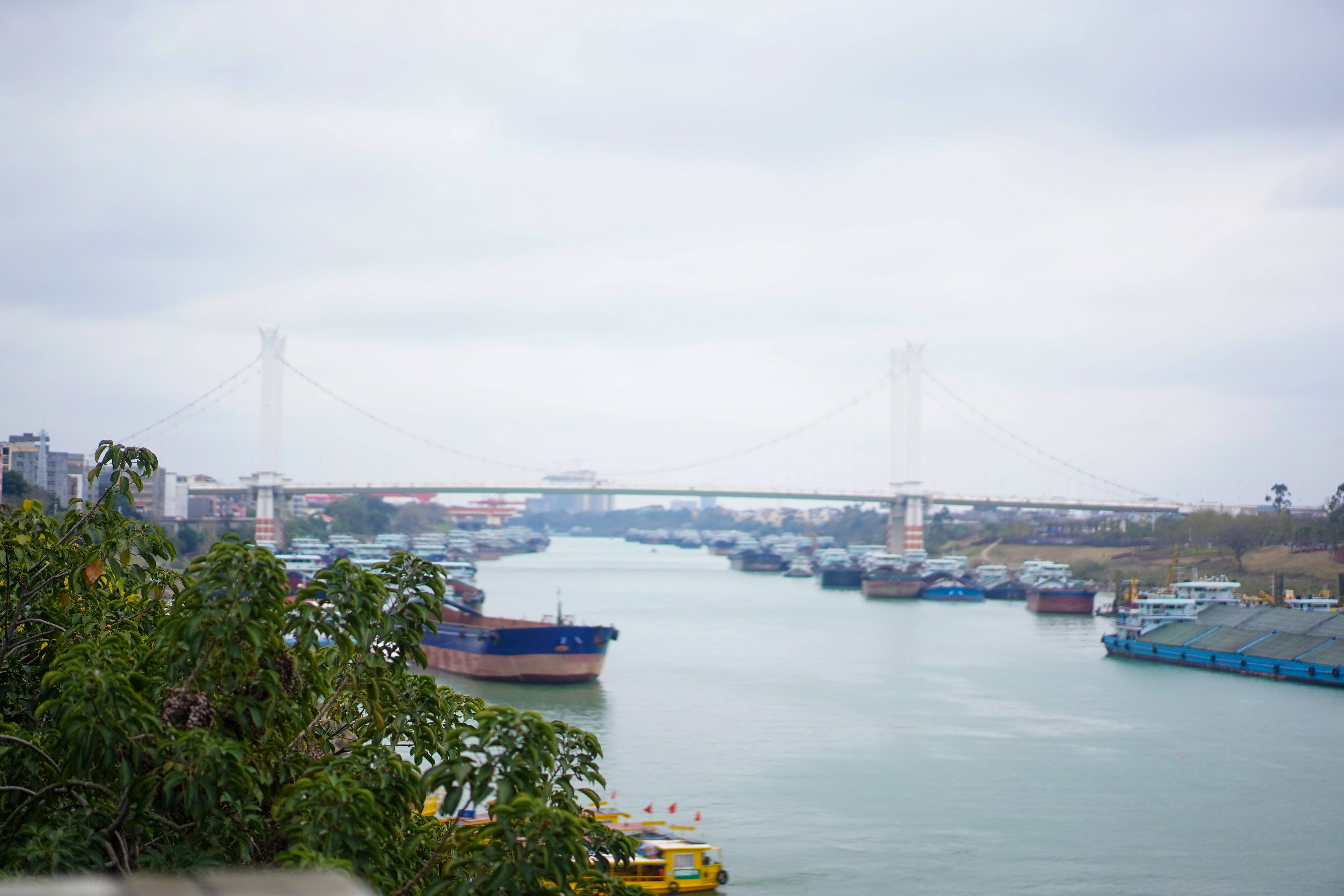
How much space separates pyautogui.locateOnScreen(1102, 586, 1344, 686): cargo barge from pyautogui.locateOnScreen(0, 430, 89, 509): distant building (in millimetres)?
32946

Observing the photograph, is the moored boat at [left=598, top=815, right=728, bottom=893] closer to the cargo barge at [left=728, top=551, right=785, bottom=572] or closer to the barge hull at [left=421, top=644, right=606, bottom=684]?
the barge hull at [left=421, top=644, right=606, bottom=684]

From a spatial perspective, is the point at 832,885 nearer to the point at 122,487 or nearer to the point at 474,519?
the point at 122,487

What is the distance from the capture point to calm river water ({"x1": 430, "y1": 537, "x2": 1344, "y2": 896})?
11.4 meters

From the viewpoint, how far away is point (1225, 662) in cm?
2567

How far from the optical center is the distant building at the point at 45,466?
4394cm

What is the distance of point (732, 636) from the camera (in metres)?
30.7

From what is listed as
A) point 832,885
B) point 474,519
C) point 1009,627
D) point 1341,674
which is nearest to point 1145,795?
point 832,885

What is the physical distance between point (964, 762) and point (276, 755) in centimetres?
1335

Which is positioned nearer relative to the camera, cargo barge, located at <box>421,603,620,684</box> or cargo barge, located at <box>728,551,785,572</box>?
cargo barge, located at <box>421,603,620,684</box>

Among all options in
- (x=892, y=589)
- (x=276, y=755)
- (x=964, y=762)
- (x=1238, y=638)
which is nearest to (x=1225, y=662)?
(x=1238, y=638)

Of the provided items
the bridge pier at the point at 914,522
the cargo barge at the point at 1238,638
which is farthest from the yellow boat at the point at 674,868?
the bridge pier at the point at 914,522

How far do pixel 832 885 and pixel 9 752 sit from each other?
8.16 meters

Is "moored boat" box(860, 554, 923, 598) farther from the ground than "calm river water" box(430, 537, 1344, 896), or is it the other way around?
"moored boat" box(860, 554, 923, 598)

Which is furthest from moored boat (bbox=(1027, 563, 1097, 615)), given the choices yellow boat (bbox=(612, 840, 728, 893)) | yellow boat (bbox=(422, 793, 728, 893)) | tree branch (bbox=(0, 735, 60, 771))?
tree branch (bbox=(0, 735, 60, 771))
